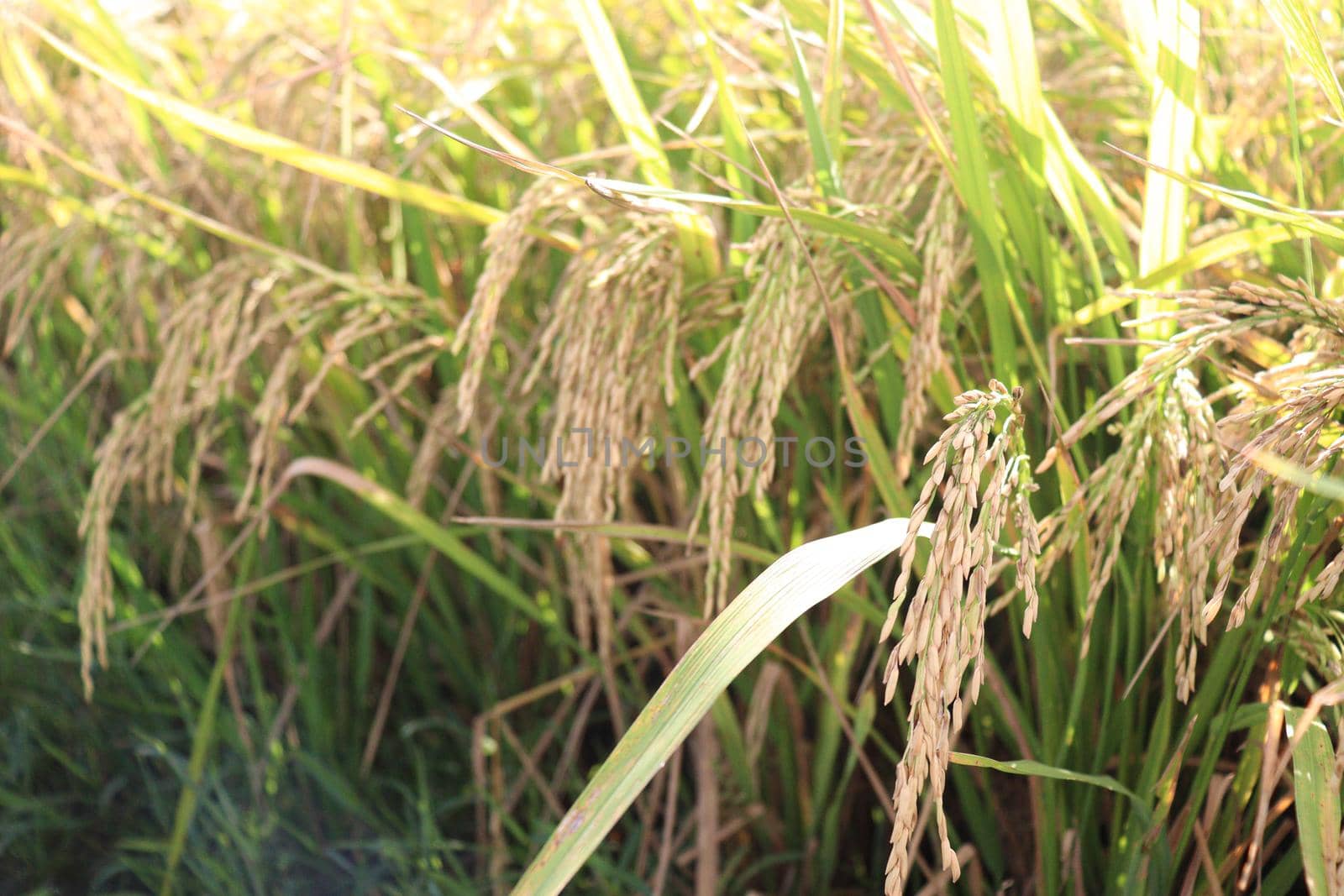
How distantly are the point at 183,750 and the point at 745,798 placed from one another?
90 centimetres

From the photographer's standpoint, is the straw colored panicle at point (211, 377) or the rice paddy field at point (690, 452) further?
the straw colored panicle at point (211, 377)

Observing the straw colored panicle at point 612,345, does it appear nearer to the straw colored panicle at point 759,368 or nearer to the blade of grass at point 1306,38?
the straw colored panicle at point 759,368

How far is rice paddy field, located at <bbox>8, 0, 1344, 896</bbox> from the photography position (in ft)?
2.79

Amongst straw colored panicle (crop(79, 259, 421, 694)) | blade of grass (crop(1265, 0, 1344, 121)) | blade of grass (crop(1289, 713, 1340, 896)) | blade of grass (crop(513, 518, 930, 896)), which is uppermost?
blade of grass (crop(1265, 0, 1344, 121))

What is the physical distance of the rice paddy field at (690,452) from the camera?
0.85 m

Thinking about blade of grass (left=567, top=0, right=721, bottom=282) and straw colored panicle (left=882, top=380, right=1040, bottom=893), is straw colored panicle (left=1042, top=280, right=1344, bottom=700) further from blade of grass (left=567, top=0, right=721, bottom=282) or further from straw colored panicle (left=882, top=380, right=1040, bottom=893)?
blade of grass (left=567, top=0, right=721, bottom=282)

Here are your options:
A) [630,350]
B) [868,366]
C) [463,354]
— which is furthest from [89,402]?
[868,366]

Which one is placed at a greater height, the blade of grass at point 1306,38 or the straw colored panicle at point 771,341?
the blade of grass at point 1306,38

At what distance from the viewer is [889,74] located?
112cm

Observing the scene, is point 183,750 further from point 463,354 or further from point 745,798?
point 745,798

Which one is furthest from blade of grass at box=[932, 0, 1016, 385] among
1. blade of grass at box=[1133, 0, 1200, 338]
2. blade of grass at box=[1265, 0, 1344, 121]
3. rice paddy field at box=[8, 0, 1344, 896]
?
blade of grass at box=[1265, 0, 1344, 121]

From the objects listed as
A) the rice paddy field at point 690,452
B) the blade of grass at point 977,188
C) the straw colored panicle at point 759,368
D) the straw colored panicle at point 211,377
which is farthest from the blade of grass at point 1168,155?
the straw colored panicle at point 211,377

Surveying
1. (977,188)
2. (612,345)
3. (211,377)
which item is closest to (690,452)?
(612,345)

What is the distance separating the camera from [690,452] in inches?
51.0
